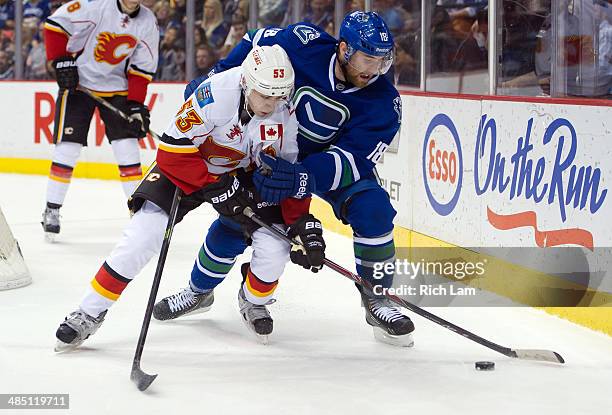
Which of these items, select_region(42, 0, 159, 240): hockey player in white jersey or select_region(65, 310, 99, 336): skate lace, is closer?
select_region(65, 310, 99, 336): skate lace

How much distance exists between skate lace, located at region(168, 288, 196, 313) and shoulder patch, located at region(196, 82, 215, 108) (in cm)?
82

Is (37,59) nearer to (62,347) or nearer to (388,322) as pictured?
(62,347)

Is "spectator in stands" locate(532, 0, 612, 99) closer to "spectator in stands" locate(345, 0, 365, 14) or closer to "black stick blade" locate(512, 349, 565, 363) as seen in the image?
"black stick blade" locate(512, 349, 565, 363)

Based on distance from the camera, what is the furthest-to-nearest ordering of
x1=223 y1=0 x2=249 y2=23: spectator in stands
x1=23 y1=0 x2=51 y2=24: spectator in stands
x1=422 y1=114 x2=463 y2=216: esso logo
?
x1=23 y1=0 x2=51 y2=24: spectator in stands < x1=223 y1=0 x2=249 y2=23: spectator in stands < x1=422 y1=114 x2=463 y2=216: esso logo

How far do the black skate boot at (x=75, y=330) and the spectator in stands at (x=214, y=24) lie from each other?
5.01 metres

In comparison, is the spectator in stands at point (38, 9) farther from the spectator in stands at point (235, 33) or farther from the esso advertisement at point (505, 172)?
the esso advertisement at point (505, 172)

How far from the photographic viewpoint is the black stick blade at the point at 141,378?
2.67 meters

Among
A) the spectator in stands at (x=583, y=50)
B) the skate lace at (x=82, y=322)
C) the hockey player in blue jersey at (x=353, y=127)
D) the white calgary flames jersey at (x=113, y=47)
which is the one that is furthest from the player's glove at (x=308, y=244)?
the white calgary flames jersey at (x=113, y=47)

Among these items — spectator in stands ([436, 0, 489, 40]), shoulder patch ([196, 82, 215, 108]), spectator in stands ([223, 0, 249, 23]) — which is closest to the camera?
shoulder patch ([196, 82, 215, 108])

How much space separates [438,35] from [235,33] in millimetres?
2813

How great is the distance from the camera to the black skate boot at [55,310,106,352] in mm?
2979

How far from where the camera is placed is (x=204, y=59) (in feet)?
26.0

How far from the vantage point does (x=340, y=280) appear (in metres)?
A: 4.34

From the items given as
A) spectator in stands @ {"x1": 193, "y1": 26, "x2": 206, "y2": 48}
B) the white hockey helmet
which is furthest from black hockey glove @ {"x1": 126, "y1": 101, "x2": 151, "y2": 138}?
spectator in stands @ {"x1": 193, "y1": 26, "x2": 206, "y2": 48}
